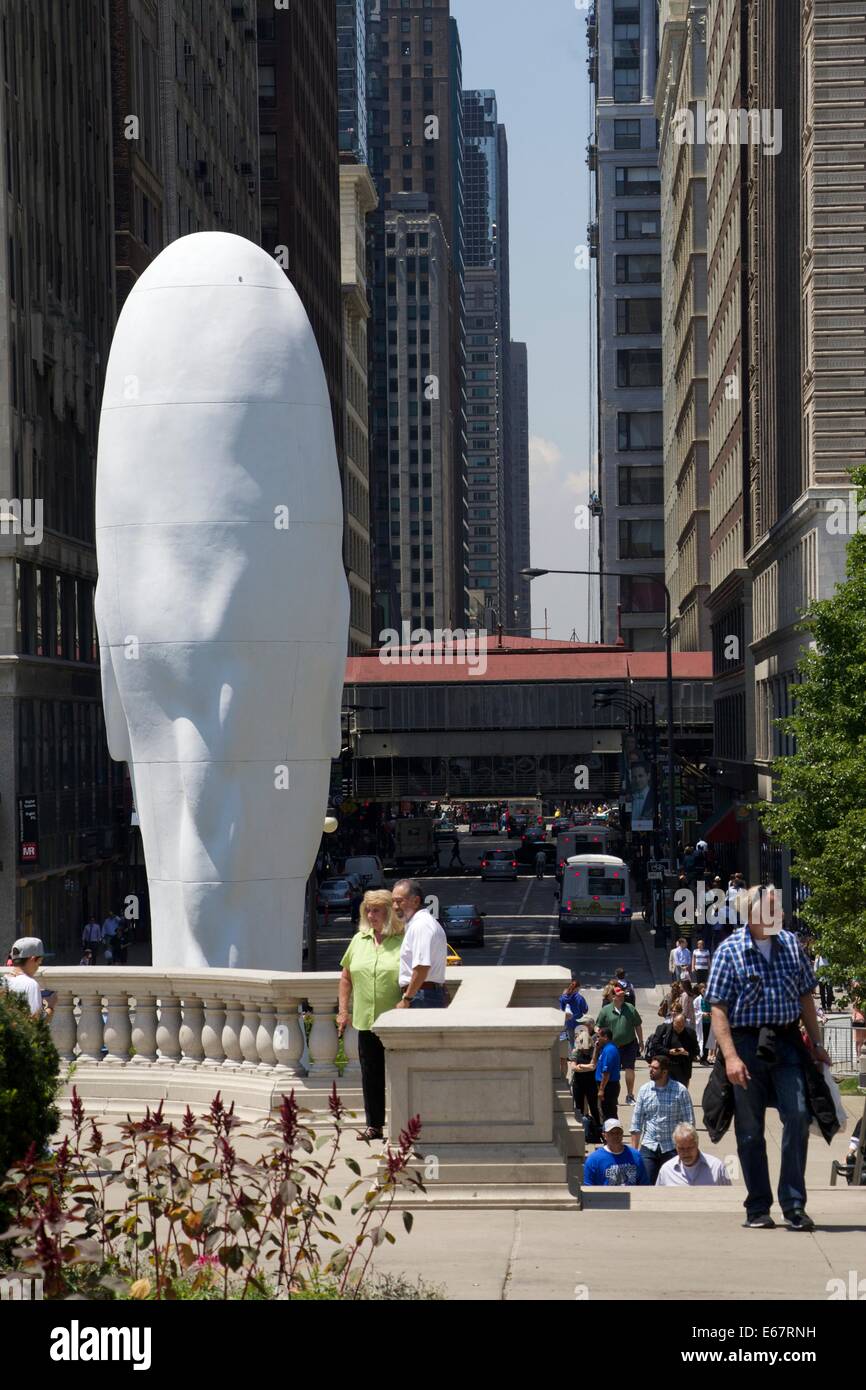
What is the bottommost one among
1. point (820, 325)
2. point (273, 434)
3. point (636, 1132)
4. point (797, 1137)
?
point (636, 1132)

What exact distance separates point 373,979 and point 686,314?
96.3 metres

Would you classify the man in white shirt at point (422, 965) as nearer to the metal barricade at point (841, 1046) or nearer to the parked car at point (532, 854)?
the metal barricade at point (841, 1046)

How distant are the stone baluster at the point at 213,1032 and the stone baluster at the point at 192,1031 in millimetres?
64

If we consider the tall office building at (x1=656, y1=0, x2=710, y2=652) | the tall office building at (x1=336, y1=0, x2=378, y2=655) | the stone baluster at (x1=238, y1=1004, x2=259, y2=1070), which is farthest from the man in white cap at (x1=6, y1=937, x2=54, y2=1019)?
the tall office building at (x1=336, y1=0, x2=378, y2=655)

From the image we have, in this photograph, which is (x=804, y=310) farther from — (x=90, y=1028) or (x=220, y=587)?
(x=90, y=1028)

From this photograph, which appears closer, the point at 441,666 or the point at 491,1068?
the point at 491,1068

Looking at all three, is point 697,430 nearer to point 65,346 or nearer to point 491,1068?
point 65,346

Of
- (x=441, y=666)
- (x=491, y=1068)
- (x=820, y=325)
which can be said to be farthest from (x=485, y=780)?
(x=491, y=1068)

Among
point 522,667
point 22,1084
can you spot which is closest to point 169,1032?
point 22,1084

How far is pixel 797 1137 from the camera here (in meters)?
10.5

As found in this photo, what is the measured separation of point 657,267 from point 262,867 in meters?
146

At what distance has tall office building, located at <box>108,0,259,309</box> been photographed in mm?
66062

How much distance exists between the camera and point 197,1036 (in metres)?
15.4
